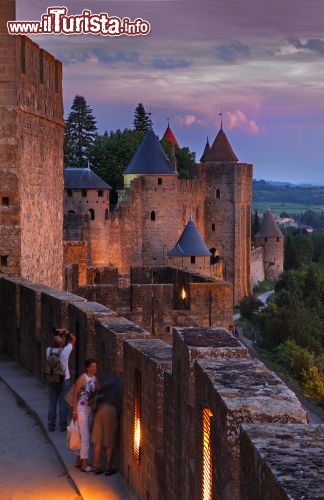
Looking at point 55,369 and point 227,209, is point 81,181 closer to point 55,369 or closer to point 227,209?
point 227,209

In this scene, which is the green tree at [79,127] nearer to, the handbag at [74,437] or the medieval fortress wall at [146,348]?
the medieval fortress wall at [146,348]

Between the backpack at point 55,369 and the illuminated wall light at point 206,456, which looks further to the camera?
the backpack at point 55,369

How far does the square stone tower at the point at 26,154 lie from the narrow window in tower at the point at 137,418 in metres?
8.49

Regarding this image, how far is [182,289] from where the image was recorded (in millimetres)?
23500

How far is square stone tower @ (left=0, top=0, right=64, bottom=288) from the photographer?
54.7 feet

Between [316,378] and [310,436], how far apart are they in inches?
1661

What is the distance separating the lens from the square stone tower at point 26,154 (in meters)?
16.7

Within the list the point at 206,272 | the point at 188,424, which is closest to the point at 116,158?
the point at 206,272

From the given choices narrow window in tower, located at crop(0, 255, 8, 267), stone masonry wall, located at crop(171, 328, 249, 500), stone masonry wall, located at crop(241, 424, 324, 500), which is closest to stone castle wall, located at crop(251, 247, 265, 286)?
narrow window in tower, located at crop(0, 255, 8, 267)

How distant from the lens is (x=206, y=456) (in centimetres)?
594

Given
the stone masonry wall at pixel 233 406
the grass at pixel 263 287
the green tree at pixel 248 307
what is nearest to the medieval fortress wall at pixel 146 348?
the stone masonry wall at pixel 233 406

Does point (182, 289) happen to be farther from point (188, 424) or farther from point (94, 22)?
point (188, 424)

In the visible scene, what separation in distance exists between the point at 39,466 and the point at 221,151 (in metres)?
53.2

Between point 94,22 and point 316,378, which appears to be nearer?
point 94,22
